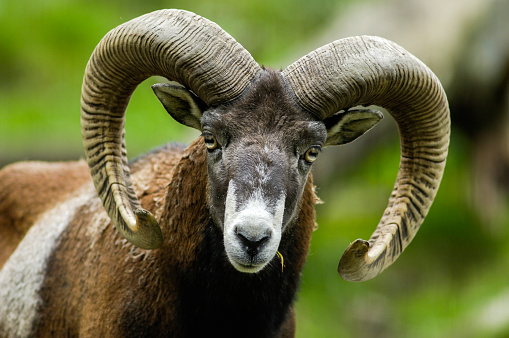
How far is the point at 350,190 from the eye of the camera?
67.4 feet

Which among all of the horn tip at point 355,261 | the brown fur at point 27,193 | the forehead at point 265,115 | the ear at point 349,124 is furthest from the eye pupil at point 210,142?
the brown fur at point 27,193

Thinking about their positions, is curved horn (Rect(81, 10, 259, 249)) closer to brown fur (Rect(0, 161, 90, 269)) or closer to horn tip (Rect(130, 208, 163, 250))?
horn tip (Rect(130, 208, 163, 250))

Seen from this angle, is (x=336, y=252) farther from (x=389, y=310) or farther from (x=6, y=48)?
(x=6, y=48)

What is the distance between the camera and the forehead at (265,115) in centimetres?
627

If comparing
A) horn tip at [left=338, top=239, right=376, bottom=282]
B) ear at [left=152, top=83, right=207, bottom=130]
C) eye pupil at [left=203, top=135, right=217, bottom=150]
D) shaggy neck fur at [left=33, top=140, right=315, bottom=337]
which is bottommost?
shaggy neck fur at [left=33, top=140, right=315, bottom=337]

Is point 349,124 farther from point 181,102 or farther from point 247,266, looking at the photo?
point 247,266

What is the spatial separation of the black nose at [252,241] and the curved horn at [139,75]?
3.14 feet

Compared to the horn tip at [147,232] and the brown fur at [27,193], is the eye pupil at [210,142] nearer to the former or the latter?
the horn tip at [147,232]

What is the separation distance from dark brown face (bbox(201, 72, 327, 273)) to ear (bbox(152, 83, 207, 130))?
1.00 feet

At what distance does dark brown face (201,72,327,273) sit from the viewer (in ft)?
19.2

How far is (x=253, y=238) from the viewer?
5.71m

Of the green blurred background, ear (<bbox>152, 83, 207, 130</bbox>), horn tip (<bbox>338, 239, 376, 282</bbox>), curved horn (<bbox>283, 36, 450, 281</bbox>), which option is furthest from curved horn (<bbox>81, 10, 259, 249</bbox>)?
the green blurred background

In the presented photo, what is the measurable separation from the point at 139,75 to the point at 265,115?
4.42ft

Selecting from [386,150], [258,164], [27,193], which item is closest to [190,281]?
[258,164]
